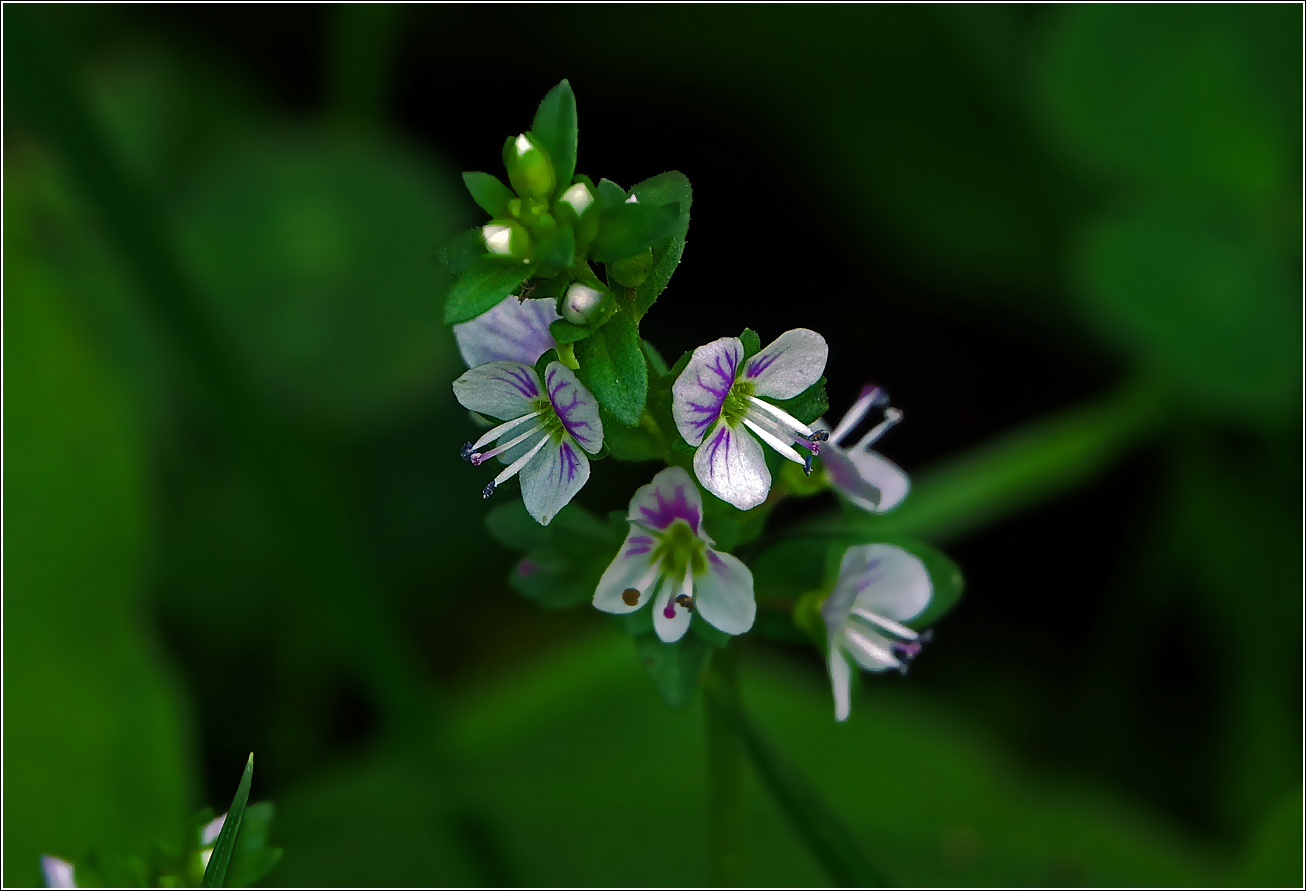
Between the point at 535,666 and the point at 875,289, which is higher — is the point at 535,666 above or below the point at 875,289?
below

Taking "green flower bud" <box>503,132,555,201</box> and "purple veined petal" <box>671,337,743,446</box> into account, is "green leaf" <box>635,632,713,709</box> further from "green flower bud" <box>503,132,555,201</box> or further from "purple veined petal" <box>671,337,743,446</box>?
"green flower bud" <box>503,132,555,201</box>

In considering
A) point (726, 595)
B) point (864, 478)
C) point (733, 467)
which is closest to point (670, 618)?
point (726, 595)

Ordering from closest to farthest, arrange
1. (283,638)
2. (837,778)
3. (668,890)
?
(668,890) → (837,778) → (283,638)

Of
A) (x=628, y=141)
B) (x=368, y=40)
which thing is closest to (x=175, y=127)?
(x=368, y=40)

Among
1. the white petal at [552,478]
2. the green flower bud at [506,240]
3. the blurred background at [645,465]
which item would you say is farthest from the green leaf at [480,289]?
the blurred background at [645,465]

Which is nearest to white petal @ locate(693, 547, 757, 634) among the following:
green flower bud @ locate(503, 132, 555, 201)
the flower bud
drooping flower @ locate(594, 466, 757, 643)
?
drooping flower @ locate(594, 466, 757, 643)

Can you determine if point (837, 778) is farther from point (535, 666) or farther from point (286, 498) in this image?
point (286, 498)
